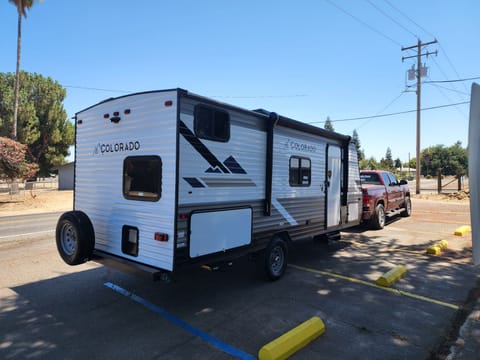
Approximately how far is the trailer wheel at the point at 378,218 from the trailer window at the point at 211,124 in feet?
24.8

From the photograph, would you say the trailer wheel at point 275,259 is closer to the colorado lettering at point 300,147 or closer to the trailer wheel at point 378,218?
the colorado lettering at point 300,147

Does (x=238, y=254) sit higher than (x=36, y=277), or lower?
higher

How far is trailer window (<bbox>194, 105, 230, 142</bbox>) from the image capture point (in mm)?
4270

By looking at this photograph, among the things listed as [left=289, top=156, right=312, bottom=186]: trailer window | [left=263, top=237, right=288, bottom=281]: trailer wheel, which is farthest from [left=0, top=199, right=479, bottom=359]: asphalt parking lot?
[left=289, top=156, right=312, bottom=186]: trailer window

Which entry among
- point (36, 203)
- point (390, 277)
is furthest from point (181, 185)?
point (36, 203)

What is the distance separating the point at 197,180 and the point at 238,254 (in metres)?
1.37

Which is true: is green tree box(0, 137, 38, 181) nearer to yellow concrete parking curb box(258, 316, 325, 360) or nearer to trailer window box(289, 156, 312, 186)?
trailer window box(289, 156, 312, 186)

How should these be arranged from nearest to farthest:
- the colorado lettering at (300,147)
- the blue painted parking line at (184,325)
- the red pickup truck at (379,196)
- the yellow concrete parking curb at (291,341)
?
the yellow concrete parking curb at (291,341)
the blue painted parking line at (184,325)
the colorado lettering at (300,147)
the red pickup truck at (379,196)

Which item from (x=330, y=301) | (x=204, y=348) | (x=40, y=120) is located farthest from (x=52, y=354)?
(x=40, y=120)

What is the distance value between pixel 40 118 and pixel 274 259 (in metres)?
32.9

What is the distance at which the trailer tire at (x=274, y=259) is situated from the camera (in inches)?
213

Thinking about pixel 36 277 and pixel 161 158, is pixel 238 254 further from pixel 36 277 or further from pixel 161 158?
pixel 36 277

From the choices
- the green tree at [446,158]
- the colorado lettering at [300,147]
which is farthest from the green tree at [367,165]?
the colorado lettering at [300,147]

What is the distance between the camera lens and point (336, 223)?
24.6 feet
